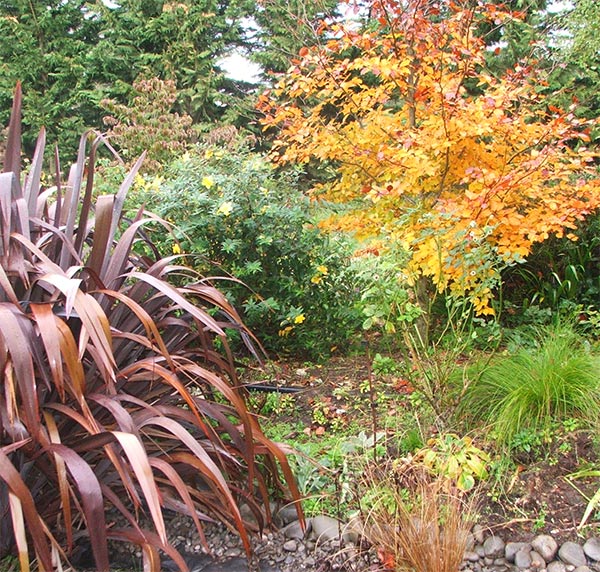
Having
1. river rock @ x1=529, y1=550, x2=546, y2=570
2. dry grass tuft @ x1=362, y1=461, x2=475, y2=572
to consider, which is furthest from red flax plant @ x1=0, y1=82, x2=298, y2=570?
river rock @ x1=529, y1=550, x2=546, y2=570

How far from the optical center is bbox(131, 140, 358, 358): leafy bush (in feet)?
11.4

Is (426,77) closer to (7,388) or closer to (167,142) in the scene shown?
(7,388)

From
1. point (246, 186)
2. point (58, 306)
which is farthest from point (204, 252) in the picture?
point (58, 306)

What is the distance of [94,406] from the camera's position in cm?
186

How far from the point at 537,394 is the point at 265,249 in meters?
1.96

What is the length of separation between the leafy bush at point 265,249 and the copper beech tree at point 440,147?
28 centimetres

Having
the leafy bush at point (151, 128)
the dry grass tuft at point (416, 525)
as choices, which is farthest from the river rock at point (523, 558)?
the leafy bush at point (151, 128)

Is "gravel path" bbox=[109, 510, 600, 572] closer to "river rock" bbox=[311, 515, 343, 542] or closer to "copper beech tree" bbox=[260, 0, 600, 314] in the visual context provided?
"river rock" bbox=[311, 515, 343, 542]

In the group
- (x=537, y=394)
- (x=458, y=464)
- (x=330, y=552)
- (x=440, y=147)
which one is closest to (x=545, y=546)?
(x=458, y=464)

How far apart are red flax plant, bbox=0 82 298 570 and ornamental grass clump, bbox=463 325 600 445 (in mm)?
1004

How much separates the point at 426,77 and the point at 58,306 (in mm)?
2686

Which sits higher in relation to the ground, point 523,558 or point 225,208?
point 225,208

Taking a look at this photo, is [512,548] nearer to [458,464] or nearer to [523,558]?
[523,558]

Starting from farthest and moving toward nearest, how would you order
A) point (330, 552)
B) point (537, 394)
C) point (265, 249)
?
point (265, 249) → point (537, 394) → point (330, 552)
